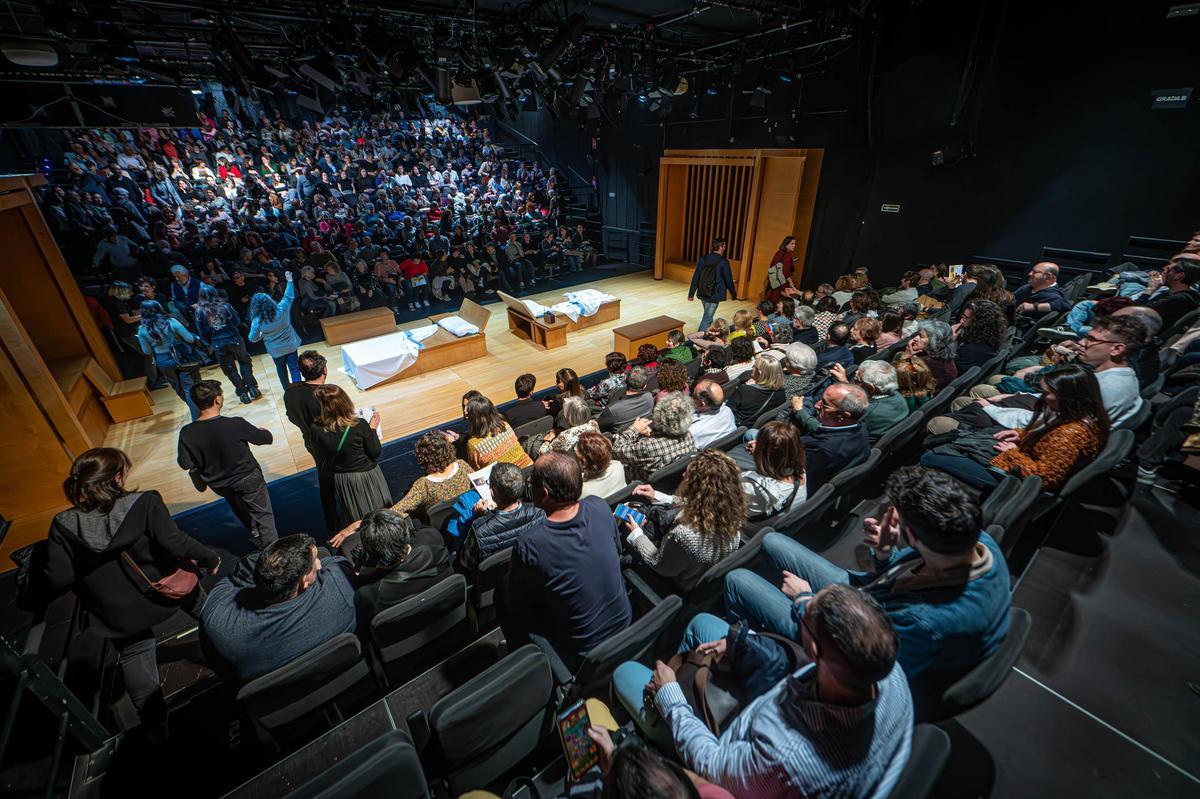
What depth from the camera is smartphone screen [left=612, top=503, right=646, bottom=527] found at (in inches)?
93.2

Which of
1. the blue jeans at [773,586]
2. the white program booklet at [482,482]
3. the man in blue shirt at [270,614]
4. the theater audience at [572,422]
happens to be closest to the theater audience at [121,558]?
the man in blue shirt at [270,614]

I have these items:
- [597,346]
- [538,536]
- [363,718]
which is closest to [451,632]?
A: [363,718]

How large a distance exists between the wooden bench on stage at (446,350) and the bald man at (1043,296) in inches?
264

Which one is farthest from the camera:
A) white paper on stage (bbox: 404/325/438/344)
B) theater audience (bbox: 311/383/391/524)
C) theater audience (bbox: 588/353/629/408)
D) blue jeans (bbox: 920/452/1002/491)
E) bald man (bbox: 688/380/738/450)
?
white paper on stage (bbox: 404/325/438/344)

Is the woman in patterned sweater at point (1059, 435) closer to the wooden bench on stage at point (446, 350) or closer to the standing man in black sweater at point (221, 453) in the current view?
the standing man in black sweater at point (221, 453)

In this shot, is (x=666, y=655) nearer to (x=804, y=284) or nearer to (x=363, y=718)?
(x=363, y=718)

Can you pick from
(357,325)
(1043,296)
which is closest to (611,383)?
(1043,296)

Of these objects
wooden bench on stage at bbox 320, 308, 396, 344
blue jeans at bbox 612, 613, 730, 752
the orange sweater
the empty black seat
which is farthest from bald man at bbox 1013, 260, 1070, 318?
wooden bench on stage at bbox 320, 308, 396, 344

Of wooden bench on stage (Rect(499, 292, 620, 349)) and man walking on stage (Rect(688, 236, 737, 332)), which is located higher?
man walking on stage (Rect(688, 236, 737, 332))

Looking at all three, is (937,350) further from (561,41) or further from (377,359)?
(377,359)

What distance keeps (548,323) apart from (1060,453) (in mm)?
6048

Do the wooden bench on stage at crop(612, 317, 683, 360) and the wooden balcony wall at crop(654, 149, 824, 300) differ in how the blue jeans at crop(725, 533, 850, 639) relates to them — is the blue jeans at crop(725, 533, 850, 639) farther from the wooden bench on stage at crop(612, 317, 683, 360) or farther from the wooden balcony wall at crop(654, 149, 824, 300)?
the wooden balcony wall at crop(654, 149, 824, 300)

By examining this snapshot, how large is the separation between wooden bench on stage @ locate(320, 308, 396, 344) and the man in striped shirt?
26.2ft

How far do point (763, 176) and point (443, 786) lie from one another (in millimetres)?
10077
